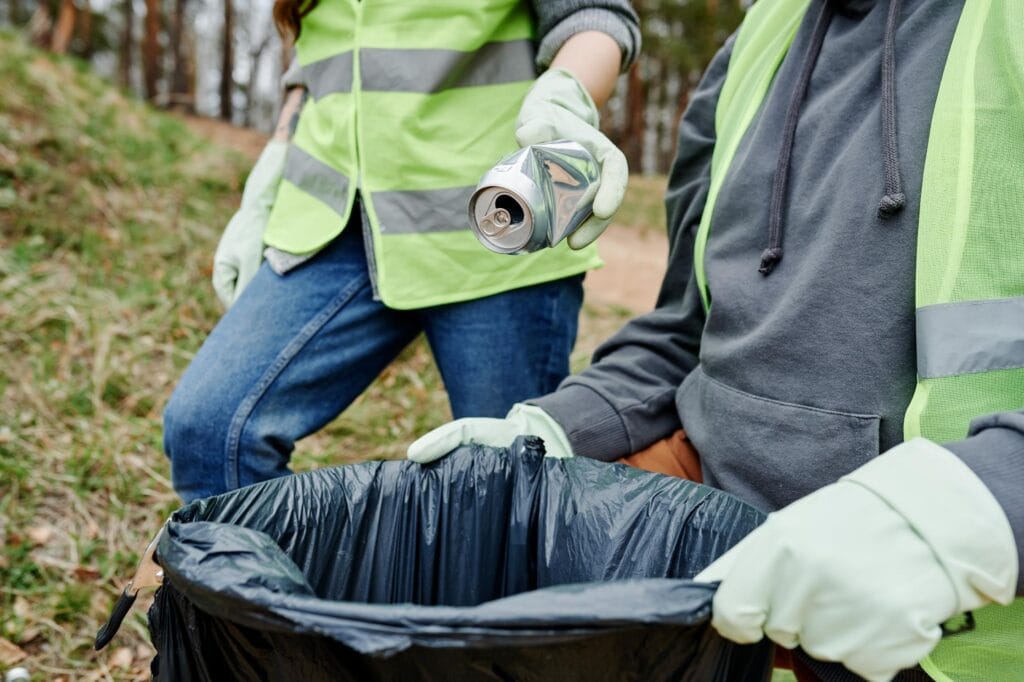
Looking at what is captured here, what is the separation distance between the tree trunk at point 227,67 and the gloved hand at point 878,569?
509 inches

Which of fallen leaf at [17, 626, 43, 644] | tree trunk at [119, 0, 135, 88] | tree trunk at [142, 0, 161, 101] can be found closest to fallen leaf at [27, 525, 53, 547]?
fallen leaf at [17, 626, 43, 644]

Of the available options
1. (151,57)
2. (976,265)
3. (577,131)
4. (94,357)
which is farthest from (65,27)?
(976,265)

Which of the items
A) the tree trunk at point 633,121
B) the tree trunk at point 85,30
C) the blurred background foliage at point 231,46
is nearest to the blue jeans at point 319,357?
the blurred background foliage at point 231,46

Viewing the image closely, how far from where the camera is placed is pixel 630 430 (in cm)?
125

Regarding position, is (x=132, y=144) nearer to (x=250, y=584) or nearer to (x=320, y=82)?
(x=320, y=82)

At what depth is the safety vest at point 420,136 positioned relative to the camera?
1.42 m

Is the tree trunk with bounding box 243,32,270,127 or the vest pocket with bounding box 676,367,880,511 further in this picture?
the tree trunk with bounding box 243,32,270,127

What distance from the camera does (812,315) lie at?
102cm

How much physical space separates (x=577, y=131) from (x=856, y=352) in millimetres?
488

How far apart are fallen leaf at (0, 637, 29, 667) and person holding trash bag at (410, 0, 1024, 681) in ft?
4.31

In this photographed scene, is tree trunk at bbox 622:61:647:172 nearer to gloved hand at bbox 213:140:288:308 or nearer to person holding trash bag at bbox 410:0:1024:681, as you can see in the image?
gloved hand at bbox 213:140:288:308

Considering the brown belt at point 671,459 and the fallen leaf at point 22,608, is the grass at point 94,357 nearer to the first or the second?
the fallen leaf at point 22,608

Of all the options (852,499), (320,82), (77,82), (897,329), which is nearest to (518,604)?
(852,499)

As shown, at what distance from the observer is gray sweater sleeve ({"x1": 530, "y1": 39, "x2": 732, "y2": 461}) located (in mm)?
1232
